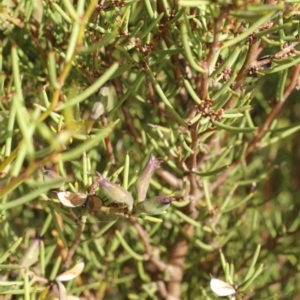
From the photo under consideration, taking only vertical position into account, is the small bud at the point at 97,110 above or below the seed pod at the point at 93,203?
above

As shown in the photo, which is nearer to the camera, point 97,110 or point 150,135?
point 97,110

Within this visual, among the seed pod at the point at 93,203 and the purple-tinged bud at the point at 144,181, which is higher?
the purple-tinged bud at the point at 144,181

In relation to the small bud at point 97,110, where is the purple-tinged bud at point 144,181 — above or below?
below

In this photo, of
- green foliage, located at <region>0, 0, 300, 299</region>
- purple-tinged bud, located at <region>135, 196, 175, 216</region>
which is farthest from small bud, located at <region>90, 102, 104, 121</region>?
purple-tinged bud, located at <region>135, 196, 175, 216</region>

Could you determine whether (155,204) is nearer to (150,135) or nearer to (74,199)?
(74,199)

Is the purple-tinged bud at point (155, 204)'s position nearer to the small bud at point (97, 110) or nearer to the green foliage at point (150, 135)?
the green foliage at point (150, 135)

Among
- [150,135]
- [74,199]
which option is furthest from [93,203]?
[150,135]

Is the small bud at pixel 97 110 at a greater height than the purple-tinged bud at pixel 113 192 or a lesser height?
greater

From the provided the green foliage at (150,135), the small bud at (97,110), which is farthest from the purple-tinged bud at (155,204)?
the small bud at (97,110)

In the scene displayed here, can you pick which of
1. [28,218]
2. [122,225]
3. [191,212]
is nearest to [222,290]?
[191,212]
